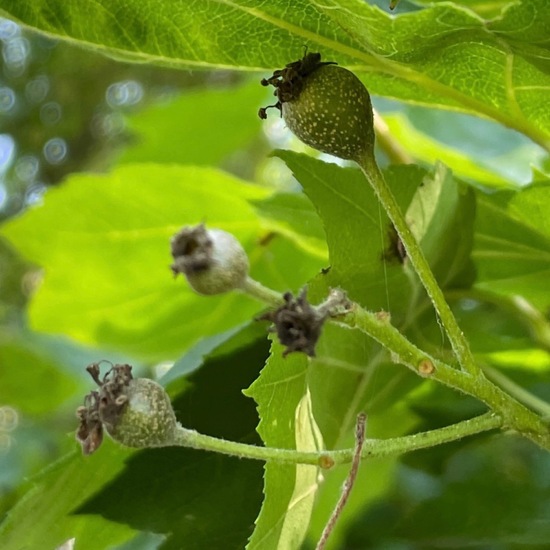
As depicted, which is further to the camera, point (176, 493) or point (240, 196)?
point (240, 196)

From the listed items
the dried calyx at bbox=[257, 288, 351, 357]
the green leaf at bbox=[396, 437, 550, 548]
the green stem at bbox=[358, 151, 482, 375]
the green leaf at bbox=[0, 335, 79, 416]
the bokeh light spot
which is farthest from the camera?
the bokeh light spot

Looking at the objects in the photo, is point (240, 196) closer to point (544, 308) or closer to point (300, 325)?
point (544, 308)

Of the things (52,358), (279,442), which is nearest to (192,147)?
(52,358)

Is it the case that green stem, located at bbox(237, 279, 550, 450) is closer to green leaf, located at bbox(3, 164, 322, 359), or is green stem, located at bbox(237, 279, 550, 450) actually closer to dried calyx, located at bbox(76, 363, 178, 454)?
dried calyx, located at bbox(76, 363, 178, 454)

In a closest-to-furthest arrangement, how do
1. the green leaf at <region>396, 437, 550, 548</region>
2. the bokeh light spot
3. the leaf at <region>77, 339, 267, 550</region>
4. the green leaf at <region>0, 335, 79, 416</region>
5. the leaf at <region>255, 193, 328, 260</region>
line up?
the leaf at <region>77, 339, 267, 550</region> < the leaf at <region>255, 193, 328, 260</region> < the green leaf at <region>396, 437, 550, 548</region> < the green leaf at <region>0, 335, 79, 416</region> < the bokeh light spot

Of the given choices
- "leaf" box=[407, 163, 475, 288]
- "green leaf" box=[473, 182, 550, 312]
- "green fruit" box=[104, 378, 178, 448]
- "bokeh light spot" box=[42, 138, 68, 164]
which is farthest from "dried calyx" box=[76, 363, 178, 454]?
"bokeh light spot" box=[42, 138, 68, 164]

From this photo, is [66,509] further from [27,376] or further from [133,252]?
[27,376]
